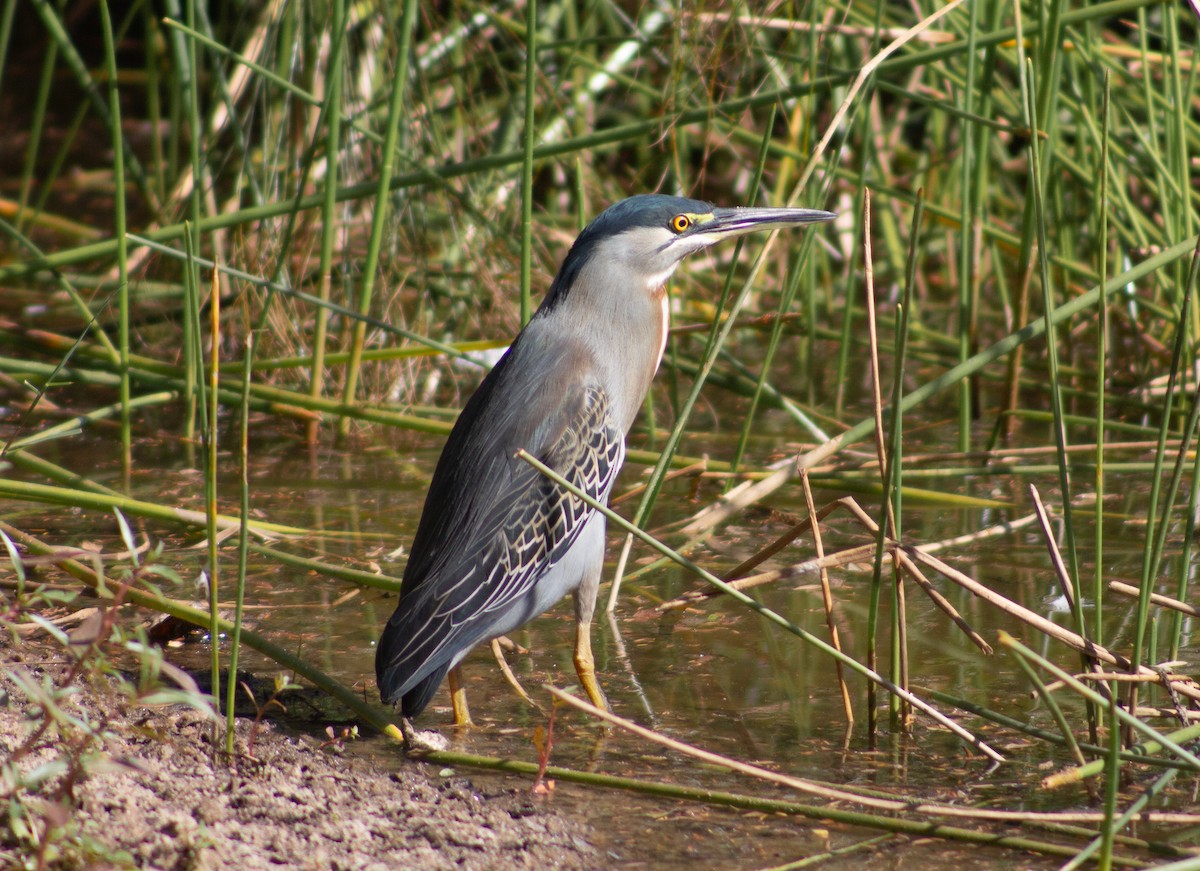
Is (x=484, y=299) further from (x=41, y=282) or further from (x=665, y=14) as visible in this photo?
(x=41, y=282)

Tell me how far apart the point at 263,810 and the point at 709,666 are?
1380mm

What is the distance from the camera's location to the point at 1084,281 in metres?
5.75

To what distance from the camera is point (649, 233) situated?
3826 millimetres

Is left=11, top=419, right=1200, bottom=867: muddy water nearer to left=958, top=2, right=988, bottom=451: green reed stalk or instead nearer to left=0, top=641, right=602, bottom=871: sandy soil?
left=0, top=641, right=602, bottom=871: sandy soil

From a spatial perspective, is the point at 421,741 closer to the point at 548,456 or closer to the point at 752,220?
the point at 548,456

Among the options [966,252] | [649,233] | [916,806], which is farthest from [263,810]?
[966,252]

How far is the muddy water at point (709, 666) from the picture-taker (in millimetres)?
2701

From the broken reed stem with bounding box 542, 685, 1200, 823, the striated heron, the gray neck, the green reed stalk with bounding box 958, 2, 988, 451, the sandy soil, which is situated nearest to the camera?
the sandy soil

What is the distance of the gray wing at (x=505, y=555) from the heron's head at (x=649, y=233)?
0.40 m

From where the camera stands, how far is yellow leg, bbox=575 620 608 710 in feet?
10.8

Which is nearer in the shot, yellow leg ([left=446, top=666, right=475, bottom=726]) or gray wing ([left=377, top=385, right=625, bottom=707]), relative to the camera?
gray wing ([left=377, top=385, right=625, bottom=707])

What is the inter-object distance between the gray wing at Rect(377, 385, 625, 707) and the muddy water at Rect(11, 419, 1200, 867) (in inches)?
8.5

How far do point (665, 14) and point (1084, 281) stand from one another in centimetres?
217

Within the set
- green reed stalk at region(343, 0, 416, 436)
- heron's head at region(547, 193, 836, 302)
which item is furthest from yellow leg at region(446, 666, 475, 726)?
green reed stalk at region(343, 0, 416, 436)
